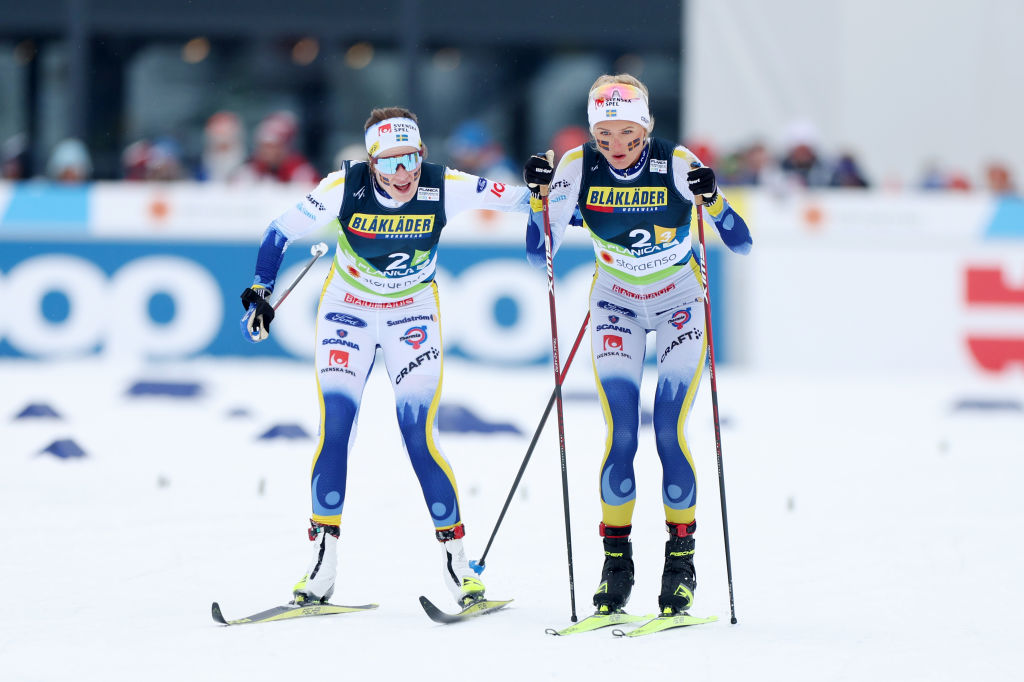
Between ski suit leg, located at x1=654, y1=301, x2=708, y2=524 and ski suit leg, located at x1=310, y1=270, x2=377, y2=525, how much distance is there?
4.19ft

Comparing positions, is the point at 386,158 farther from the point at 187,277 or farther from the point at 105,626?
the point at 187,277

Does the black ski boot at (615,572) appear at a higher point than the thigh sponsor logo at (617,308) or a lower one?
lower

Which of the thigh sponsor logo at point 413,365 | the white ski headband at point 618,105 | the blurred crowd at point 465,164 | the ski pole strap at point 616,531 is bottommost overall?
the ski pole strap at point 616,531

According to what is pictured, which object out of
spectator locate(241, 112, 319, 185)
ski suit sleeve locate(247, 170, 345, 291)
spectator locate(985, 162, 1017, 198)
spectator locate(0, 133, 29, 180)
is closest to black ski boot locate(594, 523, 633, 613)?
ski suit sleeve locate(247, 170, 345, 291)

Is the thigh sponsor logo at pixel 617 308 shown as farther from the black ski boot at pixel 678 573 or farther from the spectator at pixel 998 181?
the spectator at pixel 998 181

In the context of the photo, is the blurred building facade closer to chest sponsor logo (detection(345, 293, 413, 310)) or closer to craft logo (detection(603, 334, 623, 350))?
chest sponsor logo (detection(345, 293, 413, 310))

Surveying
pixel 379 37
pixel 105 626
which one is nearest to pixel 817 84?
pixel 379 37

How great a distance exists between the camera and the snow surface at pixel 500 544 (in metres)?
5.59

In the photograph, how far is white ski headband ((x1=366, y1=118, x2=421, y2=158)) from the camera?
20.9 feet

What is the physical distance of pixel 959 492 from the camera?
9578 millimetres

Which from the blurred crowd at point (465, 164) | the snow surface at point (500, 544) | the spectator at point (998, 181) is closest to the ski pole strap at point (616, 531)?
the snow surface at point (500, 544)

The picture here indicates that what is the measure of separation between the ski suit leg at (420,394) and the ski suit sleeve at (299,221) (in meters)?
0.51

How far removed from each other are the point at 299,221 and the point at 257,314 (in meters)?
0.45

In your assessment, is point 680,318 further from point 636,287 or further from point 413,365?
point 413,365
